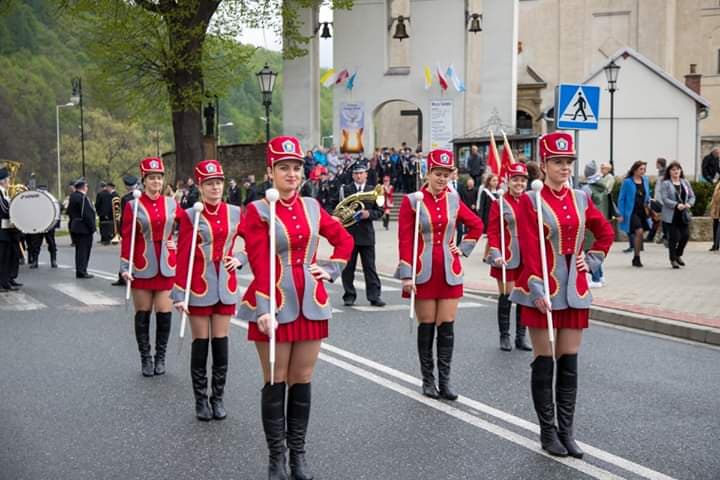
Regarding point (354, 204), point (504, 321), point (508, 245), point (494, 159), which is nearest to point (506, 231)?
point (508, 245)

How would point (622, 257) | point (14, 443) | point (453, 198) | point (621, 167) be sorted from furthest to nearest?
point (621, 167)
point (622, 257)
point (453, 198)
point (14, 443)

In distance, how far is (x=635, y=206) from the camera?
18.2 meters

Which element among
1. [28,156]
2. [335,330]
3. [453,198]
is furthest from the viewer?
[28,156]

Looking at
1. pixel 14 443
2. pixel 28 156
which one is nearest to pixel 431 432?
pixel 14 443

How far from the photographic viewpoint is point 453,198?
27.1 ft

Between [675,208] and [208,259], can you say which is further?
[675,208]

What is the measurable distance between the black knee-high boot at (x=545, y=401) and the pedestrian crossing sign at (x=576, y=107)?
7349mm

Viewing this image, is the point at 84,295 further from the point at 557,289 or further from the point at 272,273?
the point at 557,289

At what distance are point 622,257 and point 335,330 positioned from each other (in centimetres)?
1036

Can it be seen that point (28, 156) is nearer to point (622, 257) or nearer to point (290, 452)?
point (622, 257)

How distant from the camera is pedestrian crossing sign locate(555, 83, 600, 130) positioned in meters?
13.3

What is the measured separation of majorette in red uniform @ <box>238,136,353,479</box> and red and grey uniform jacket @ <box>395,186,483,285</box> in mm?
2203

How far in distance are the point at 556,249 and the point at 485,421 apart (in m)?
1.51

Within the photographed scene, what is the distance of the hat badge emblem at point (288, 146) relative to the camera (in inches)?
228
